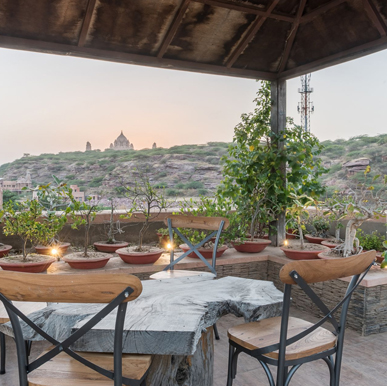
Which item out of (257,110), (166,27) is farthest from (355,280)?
(257,110)

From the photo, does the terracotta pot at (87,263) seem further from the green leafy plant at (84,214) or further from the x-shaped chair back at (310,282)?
the x-shaped chair back at (310,282)

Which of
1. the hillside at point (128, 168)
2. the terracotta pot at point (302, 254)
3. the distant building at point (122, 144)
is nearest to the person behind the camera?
the terracotta pot at point (302, 254)

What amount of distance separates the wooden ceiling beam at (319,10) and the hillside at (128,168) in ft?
6.97

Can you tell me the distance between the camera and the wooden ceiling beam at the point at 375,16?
10.6 ft

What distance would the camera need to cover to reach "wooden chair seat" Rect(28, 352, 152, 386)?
4.60 feet

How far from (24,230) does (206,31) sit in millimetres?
2430

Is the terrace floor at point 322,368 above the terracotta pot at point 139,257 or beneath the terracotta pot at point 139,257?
beneath

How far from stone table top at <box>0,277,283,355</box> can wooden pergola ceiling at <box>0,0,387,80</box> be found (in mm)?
2335

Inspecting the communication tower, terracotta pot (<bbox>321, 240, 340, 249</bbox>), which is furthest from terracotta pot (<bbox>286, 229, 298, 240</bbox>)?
the communication tower

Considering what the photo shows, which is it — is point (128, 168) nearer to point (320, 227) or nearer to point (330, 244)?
point (320, 227)

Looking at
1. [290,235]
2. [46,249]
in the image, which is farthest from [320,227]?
[46,249]

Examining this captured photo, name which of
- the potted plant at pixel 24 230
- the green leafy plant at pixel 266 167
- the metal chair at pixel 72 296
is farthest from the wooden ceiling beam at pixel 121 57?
the metal chair at pixel 72 296

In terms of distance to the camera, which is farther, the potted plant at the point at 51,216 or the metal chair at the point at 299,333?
the potted plant at the point at 51,216

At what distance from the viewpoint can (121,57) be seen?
362 centimetres
